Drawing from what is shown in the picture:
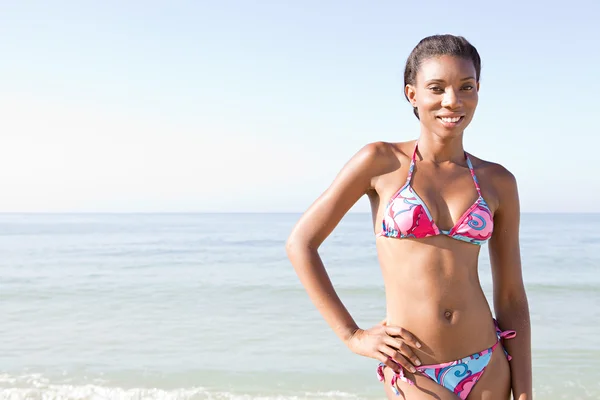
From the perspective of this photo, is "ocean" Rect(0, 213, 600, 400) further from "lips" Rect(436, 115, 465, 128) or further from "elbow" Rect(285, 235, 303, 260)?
"lips" Rect(436, 115, 465, 128)

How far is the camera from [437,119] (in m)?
2.64

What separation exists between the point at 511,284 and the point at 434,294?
0.44 metres

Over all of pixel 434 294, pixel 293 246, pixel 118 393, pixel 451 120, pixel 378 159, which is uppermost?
pixel 451 120

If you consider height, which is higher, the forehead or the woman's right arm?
the forehead

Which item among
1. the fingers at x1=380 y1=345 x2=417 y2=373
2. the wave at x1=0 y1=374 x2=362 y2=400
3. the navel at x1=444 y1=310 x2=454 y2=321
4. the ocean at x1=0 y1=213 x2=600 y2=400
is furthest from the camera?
the ocean at x1=0 y1=213 x2=600 y2=400

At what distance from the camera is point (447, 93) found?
259 cm

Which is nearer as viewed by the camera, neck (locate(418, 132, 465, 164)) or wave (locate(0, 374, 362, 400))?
neck (locate(418, 132, 465, 164))

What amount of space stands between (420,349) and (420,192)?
595 millimetres

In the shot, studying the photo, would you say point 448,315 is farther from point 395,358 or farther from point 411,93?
point 411,93

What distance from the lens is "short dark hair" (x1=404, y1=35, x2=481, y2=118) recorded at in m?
2.62

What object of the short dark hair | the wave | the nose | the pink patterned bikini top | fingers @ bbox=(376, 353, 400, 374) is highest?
the short dark hair

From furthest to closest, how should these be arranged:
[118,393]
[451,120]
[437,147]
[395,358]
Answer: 1. [118,393]
2. [437,147]
3. [451,120]
4. [395,358]

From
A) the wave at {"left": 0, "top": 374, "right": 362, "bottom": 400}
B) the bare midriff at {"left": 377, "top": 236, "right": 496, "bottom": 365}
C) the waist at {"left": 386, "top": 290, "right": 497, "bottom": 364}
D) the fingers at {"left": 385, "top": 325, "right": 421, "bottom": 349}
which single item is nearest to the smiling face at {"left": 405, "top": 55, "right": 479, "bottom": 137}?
the bare midriff at {"left": 377, "top": 236, "right": 496, "bottom": 365}

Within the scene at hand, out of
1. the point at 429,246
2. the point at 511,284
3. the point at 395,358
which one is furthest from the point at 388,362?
the point at 511,284
